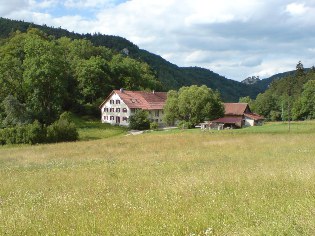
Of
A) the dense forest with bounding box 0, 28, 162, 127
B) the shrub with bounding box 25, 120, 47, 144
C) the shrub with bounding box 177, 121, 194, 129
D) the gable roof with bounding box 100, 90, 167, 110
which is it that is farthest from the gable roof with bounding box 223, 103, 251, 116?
the shrub with bounding box 25, 120, 47, 144

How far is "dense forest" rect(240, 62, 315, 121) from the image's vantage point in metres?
116

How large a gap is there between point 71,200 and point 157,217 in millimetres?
3440

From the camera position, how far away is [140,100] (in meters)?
94.6

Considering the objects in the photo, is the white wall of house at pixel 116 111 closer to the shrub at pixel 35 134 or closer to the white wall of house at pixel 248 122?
the white wall of house at pixel 248 122

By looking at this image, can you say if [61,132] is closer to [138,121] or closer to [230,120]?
[138,121]

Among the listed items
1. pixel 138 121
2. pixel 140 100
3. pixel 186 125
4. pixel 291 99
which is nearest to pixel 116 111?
pixel 140 100

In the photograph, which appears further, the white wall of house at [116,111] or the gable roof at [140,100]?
the gable roof at [140,100]

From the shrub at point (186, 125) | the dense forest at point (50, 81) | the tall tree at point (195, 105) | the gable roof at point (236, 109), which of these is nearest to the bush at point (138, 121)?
the tall tree at point (195, 105)

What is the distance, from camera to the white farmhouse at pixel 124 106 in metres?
90.4

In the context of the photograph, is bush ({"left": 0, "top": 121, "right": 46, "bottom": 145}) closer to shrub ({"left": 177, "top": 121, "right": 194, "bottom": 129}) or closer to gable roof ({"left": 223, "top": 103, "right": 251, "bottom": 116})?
shrub ({"left": 177, "top": 121, "right": 194, "bottom": 129})

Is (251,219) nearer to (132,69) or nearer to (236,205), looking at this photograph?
(236,205)

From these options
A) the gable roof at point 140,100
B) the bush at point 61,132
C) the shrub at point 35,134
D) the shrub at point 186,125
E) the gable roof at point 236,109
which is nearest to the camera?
the shrub at point 35,134

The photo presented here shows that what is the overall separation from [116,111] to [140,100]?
7177 millimetres

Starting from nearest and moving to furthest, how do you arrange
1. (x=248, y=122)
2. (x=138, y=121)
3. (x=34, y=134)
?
1. (x=34, y=134)
2. (x=138, y=121)
3. (x=248, y=122)
